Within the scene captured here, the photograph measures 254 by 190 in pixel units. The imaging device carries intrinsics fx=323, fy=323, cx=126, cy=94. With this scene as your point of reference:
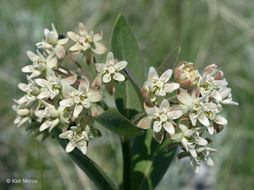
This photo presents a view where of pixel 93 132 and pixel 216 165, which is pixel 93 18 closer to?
pixel 216 165

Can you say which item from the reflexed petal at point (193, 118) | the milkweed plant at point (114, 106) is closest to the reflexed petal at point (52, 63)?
the milkweed plant at point (114, 106)

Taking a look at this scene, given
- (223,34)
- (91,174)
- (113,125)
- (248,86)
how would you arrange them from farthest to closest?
(223,34) < (248,86) < (91,174) < (113,125)

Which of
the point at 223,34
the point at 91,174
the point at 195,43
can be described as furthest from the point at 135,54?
the point at 223,34

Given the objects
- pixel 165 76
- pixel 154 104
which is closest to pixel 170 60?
pixel 165 76

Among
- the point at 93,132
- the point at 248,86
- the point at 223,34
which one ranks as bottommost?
the point at 248,86

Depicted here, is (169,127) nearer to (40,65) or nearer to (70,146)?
(70,146)

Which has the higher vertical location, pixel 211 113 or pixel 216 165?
pixel 211 113
